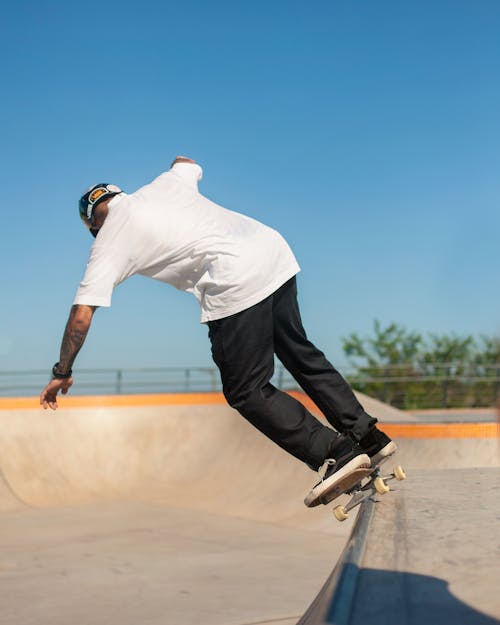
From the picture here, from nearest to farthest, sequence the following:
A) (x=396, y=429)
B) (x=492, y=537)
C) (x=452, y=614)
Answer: (x=452, y=614), (x=492, y=537), (x=396, y=429)

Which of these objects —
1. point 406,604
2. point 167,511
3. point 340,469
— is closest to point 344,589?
point 406,604

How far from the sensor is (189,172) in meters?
3.38

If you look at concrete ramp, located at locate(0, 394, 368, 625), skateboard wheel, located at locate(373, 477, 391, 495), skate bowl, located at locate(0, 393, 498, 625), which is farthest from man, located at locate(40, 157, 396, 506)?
concrete ramp, located at locate(0, 394, 368, 625)

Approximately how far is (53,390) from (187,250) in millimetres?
833

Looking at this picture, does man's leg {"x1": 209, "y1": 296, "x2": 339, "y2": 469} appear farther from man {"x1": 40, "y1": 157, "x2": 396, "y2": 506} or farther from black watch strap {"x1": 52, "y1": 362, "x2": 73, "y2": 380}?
black watch strap {"x1": 52, "y1": 362, "x2": 73, "y2": 380}

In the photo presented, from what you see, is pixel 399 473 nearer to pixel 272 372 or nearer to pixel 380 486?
pixel 380 486

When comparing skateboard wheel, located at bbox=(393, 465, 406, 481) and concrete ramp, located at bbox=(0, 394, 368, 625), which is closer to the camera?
skateboard wheel, located at bbox=(393, 465, 406, 481)

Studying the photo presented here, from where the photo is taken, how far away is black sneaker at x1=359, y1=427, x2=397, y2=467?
3.50m

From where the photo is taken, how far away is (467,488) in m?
3.26

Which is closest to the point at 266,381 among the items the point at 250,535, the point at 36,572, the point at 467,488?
the point at 467,488

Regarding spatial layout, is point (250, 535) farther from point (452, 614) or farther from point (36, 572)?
point (452, 614)

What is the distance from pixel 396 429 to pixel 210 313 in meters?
6.78

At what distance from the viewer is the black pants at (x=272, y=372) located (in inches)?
125

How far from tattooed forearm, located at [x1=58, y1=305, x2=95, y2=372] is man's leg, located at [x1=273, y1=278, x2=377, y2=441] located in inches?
34.9
